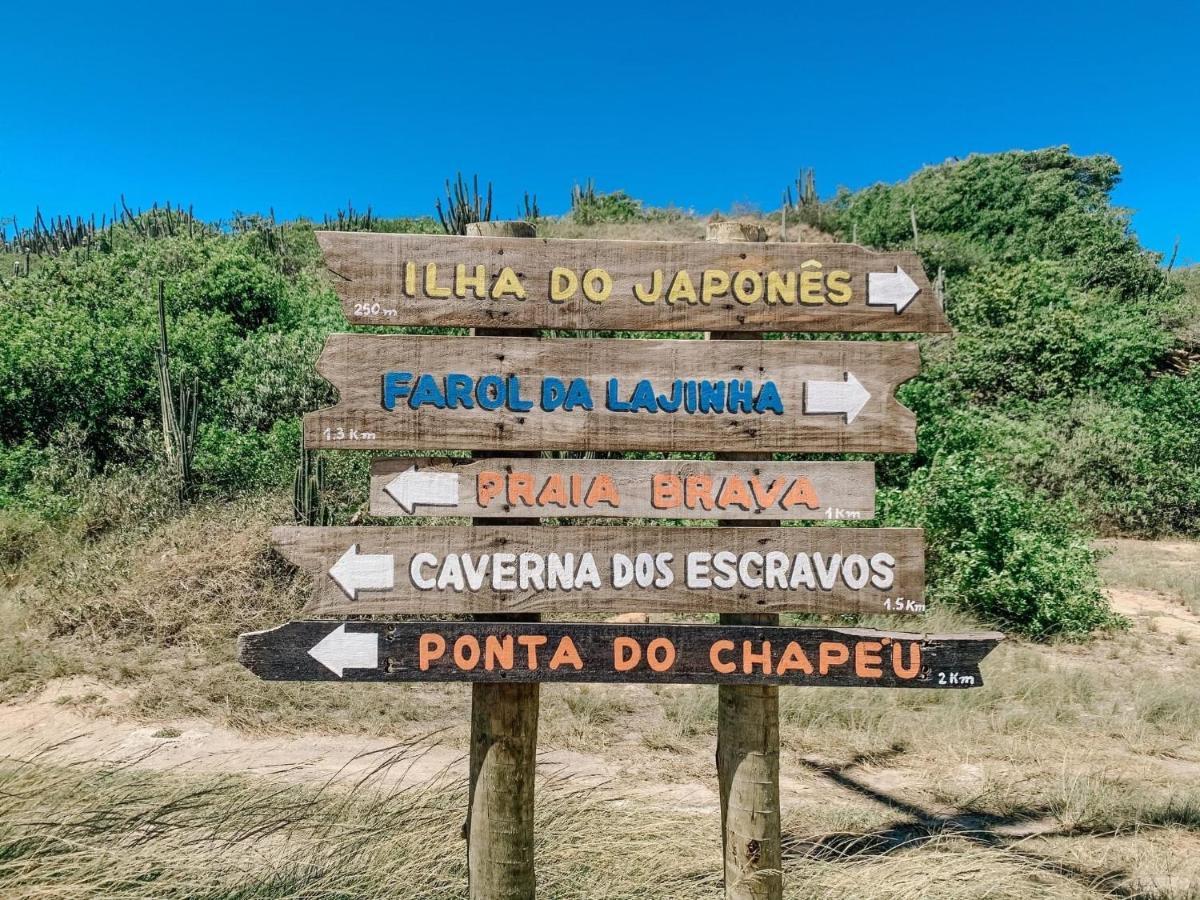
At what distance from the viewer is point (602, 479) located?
3.23 meters

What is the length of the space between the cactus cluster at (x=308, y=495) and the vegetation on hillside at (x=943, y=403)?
787mm

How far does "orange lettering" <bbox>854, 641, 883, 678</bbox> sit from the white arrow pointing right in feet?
2.79

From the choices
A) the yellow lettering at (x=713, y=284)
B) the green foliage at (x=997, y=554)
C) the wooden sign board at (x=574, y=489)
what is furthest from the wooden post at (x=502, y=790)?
the green foliage at (x=997, y=554)

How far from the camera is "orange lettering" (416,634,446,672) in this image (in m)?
3.17

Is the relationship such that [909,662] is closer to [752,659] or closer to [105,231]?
[752,659]

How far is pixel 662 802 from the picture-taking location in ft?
17.9

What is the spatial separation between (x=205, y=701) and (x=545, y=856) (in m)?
4.63

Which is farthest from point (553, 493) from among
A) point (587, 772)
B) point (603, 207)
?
point (603, 207)

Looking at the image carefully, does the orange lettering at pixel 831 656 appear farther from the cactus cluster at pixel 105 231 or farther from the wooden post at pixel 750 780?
the cactus cluster at pixel 105 231

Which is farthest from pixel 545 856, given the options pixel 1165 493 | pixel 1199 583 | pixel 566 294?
pixel 1165 493

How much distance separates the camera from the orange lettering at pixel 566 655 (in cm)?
316

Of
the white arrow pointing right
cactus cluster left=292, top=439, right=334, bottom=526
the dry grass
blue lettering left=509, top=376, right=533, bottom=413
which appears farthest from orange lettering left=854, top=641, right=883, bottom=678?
cactus cluster left=292, top=439, right=334, bottom=526

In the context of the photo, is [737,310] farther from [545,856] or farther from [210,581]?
[210,581]

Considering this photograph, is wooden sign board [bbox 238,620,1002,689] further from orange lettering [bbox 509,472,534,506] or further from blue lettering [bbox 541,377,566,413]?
blue lettering [bbox 541,377,566,413]
